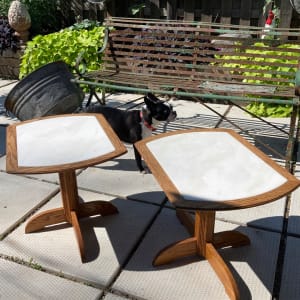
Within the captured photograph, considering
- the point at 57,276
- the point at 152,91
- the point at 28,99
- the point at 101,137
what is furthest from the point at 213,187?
the point at 28,99

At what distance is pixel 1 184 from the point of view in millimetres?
3504

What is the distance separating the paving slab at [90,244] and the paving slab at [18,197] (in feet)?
0.39

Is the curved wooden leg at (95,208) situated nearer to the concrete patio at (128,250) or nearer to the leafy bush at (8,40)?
Answer: the concrete patio at (128,250)

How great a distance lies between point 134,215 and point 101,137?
772 millimetres

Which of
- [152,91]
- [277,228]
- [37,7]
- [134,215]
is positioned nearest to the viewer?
[277,228]

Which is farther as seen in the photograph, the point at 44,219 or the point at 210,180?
the point at 44,219

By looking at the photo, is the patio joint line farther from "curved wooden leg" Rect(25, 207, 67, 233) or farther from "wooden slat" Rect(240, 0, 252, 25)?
"wooden slat" Rect(240, 0, 252, 25)

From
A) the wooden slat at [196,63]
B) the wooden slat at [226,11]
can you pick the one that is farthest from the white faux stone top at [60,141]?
the wooden slat at [226,11]

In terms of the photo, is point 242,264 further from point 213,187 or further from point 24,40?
point 24,40

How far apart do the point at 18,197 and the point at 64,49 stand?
137 inches

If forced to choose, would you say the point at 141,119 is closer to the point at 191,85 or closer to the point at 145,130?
the point at 145,130

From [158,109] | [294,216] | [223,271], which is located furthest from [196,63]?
[223,271]

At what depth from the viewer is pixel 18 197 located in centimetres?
329

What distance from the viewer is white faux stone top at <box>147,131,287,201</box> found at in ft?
6.43
